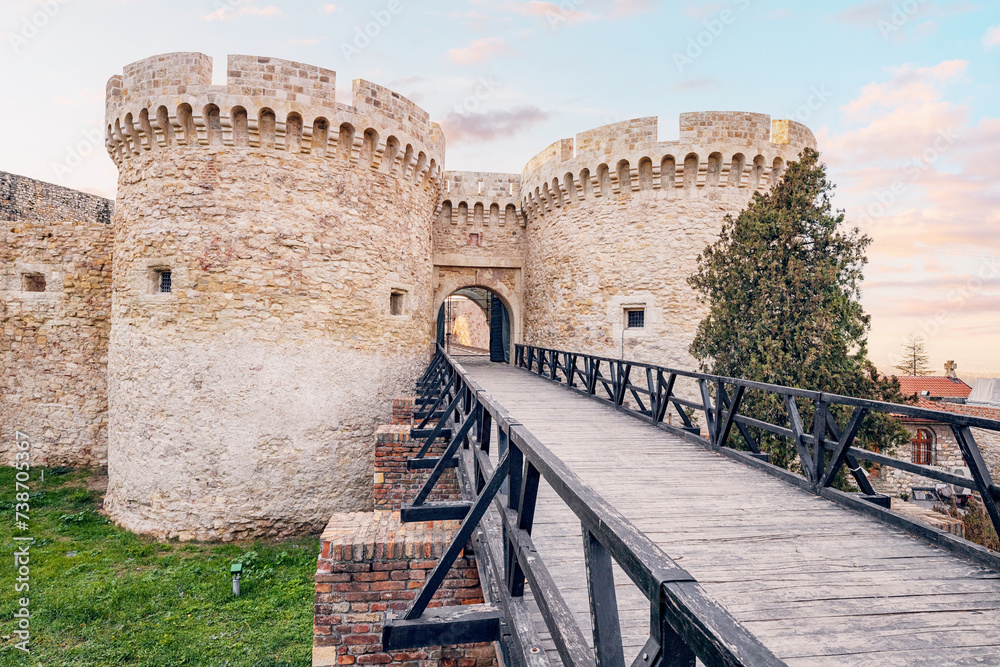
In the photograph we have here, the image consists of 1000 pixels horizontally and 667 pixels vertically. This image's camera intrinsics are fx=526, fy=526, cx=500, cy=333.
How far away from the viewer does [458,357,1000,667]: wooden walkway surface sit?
2.07m

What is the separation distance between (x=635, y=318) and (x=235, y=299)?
7874 millimetres

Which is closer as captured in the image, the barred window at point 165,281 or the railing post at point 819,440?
the railing post at point 819,440

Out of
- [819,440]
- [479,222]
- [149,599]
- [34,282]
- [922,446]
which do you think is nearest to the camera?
[819,440]

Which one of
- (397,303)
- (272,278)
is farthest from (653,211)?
(272,278)

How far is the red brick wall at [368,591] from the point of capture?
347 centimetres

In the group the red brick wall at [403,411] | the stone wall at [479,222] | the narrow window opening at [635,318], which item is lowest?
the red brick wall at [403,411]

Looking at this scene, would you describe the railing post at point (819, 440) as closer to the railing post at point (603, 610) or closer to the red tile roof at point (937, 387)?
the railing post at point (603, 610)

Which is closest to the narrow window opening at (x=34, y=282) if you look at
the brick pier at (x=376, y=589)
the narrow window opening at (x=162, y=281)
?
the narrow window opening at (x=162, y=281)

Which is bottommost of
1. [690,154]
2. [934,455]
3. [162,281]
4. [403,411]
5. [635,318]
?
[934,455]

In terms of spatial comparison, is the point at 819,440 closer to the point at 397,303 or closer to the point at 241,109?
the point at 397,303

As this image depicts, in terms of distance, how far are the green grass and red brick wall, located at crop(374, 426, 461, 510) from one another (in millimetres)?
1668

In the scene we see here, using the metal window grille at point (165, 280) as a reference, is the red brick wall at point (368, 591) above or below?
below

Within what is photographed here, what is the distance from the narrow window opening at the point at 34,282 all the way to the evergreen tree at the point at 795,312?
1347 cm

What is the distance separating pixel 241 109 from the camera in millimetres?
8766
